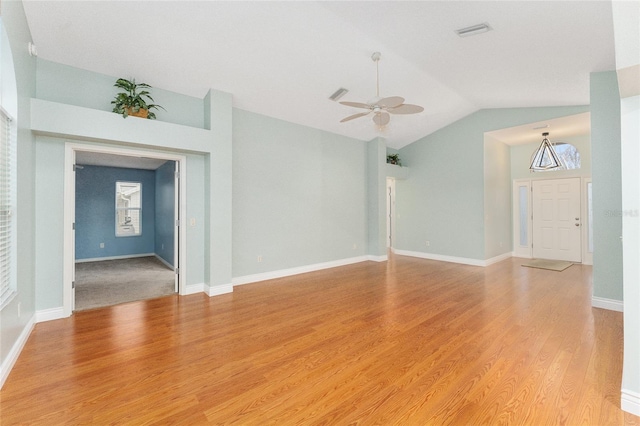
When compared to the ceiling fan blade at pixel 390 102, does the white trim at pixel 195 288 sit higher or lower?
lower

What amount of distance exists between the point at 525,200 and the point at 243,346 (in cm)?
816

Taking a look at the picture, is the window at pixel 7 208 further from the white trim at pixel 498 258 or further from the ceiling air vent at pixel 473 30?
the white trim at pixel 498 258

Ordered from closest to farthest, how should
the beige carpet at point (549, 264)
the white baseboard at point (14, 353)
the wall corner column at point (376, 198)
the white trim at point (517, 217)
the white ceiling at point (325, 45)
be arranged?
the white baseboard at point (14, 353), the white ceiling at point (325, 45), the beige carpet at point (549, 264), the wall corner column at point (376, 198), the white trim at point (517, 217)

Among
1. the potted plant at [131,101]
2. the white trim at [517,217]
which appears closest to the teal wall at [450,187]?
the white trim at [517,217]

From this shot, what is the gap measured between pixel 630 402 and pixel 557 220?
6666 millimetres

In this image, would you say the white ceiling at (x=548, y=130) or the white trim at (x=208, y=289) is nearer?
the white trim at (x=208, y=289)

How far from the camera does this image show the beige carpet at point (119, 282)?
412cm

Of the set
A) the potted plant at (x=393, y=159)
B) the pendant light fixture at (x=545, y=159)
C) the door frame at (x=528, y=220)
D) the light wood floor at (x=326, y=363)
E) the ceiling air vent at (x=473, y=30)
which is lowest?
the light wood floor at (x=326, y=363)

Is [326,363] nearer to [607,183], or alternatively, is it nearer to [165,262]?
[607,183]

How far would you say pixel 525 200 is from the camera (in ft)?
24.8

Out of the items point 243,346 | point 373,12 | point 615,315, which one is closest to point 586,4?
point 373,12

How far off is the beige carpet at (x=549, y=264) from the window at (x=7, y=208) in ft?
27.9

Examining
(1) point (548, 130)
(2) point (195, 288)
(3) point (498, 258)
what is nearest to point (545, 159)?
(1) point (548, 130)

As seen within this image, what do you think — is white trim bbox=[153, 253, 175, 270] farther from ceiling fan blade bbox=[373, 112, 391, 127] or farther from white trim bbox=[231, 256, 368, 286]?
ceiling fan blade bbox=[373, 112, 391, 127]
